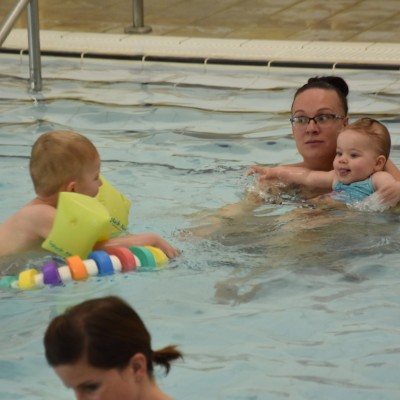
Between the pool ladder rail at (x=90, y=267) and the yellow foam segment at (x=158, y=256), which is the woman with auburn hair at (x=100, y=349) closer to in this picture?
the pool ladder rail at (x=90, y=267)

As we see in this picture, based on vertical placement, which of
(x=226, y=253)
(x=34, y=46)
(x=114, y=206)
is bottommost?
(x=226, y=253)

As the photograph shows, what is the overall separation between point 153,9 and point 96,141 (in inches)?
155

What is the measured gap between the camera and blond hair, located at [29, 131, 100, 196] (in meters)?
4.63

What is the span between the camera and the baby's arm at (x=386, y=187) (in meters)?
5.29

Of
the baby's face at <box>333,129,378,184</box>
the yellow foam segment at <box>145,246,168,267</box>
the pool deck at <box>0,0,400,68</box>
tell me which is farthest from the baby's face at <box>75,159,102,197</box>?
the pool deck at <box>0,0,400,68</box>

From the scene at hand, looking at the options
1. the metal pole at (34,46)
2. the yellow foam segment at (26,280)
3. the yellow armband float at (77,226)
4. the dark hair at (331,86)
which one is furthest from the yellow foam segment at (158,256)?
the metal pole at (34,46)

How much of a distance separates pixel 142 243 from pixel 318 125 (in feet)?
4.00

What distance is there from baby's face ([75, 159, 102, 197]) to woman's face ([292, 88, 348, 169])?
126cm

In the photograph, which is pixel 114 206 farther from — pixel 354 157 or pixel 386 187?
pixel 386 187

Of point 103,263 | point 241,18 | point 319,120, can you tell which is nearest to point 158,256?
point 103,263

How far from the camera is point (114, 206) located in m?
5.09

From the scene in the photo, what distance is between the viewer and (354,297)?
15.1 feet

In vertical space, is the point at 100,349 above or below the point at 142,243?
above

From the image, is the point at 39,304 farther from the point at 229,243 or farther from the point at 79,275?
the point at 229,243
